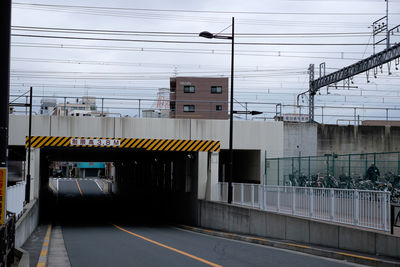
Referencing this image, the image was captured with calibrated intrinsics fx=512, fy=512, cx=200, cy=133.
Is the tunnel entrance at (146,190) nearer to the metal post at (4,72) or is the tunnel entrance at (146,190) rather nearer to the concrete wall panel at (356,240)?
the concrete wall panel at (356,240)

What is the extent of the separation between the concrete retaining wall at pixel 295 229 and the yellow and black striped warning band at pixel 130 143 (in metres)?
3.70

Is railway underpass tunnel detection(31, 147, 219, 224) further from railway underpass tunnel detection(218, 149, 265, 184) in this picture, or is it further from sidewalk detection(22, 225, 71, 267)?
sidewalk detection(22, 225, 71, 267)

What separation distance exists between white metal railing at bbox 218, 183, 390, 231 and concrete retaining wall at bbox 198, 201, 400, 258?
1.83ft

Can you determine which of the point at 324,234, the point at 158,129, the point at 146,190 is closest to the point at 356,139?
the point at 158,129

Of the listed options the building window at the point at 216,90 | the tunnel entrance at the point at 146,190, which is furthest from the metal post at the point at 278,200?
the building window at the point at 216,90

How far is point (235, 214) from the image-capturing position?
78.1 ft

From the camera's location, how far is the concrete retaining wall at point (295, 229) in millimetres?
13359

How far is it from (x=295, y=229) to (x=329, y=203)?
1.82 meters

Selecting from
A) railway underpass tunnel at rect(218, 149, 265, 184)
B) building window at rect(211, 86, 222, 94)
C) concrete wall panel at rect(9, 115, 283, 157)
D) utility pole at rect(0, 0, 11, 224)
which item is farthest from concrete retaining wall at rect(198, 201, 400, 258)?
building window at rect(211, 86, 222, 94)

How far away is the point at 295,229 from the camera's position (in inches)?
706

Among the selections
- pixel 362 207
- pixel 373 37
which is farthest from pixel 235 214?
pixel 373 37

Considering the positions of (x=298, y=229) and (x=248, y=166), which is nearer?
(x=298, y=229)

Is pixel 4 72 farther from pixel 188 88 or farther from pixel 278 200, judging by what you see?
pixel 188 88

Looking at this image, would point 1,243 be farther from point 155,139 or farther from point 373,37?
point 373,37
